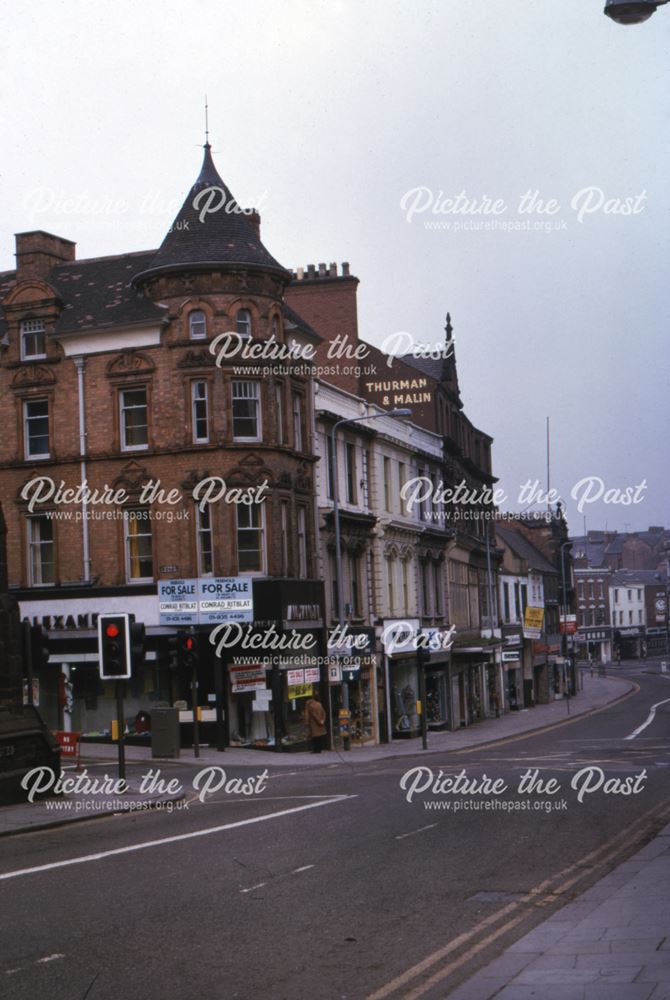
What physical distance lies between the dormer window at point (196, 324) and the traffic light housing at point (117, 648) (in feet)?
54.6

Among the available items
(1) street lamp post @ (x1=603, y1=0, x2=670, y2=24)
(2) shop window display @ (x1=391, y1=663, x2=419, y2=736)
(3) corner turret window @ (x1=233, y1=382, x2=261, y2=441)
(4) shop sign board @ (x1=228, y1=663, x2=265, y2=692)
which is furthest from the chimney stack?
(1) street lamp post @ (x1=603, y1=0, x2=670, y2=24)

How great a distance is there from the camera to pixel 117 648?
24109mm

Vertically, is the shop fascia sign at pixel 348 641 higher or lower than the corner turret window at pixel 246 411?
lower

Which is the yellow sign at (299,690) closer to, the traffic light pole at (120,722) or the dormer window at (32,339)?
the dormer window at (32,339)

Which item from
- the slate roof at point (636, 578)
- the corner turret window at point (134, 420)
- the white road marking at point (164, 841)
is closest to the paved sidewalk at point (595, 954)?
the white road marking at point (164, 841)

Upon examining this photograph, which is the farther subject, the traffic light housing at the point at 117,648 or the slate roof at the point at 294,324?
the slate roof at the point at 294,324

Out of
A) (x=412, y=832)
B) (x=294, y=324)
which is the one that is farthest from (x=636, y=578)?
(x=412, y=832)

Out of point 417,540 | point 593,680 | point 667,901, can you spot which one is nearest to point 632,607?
point 593,680

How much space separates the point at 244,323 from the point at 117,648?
17.5m

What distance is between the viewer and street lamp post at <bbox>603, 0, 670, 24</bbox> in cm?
849

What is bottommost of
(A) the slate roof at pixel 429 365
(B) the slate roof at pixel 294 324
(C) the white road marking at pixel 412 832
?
(C) the white road marking at pixel 412 832

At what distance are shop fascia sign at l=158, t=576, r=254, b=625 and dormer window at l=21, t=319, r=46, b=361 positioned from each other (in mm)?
Answer: 8978

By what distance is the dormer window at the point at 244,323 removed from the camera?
129ft

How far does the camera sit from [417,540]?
54594 mm
